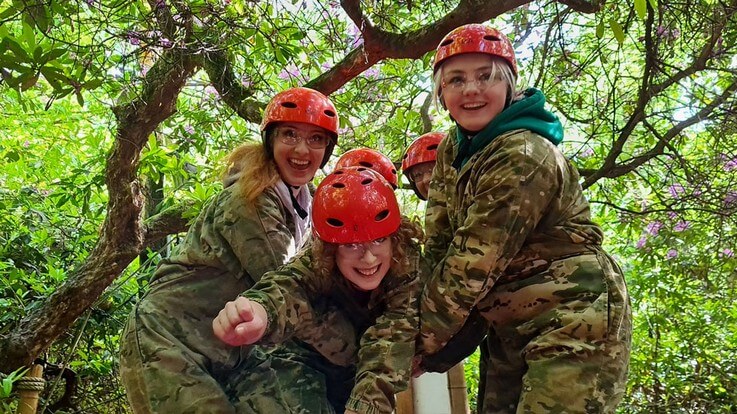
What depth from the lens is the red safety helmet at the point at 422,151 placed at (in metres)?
3.87

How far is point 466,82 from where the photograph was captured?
7.73 ft

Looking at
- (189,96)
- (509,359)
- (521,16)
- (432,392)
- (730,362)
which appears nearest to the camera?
(509,359)

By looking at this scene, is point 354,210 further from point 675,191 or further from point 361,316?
point 675,191

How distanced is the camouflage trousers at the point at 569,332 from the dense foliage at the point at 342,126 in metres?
1.47

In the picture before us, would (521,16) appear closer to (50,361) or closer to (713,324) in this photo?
(713,324)

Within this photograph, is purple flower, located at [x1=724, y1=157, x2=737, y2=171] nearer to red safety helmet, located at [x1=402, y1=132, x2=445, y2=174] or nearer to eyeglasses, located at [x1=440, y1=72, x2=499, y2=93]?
red safety helmet, located at [x1=402, y1=132, x2=445, y2=174]

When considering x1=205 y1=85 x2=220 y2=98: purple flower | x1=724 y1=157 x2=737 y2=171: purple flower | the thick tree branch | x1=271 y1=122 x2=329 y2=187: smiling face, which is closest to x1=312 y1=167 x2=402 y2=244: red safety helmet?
x1=271 y1=122 x2=329 y2=187: smiling face

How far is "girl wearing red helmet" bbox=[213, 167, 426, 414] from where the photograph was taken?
2.08m

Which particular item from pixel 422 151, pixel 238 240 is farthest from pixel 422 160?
pixel 238 240

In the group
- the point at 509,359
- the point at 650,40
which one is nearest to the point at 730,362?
the point at 650,40

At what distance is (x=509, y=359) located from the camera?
2359 millimetres

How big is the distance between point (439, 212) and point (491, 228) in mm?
573

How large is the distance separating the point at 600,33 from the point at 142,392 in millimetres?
2822

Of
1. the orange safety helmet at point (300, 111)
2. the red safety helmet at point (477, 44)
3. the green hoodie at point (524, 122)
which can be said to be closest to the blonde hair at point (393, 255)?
the green hoodie at point (524, 122)
